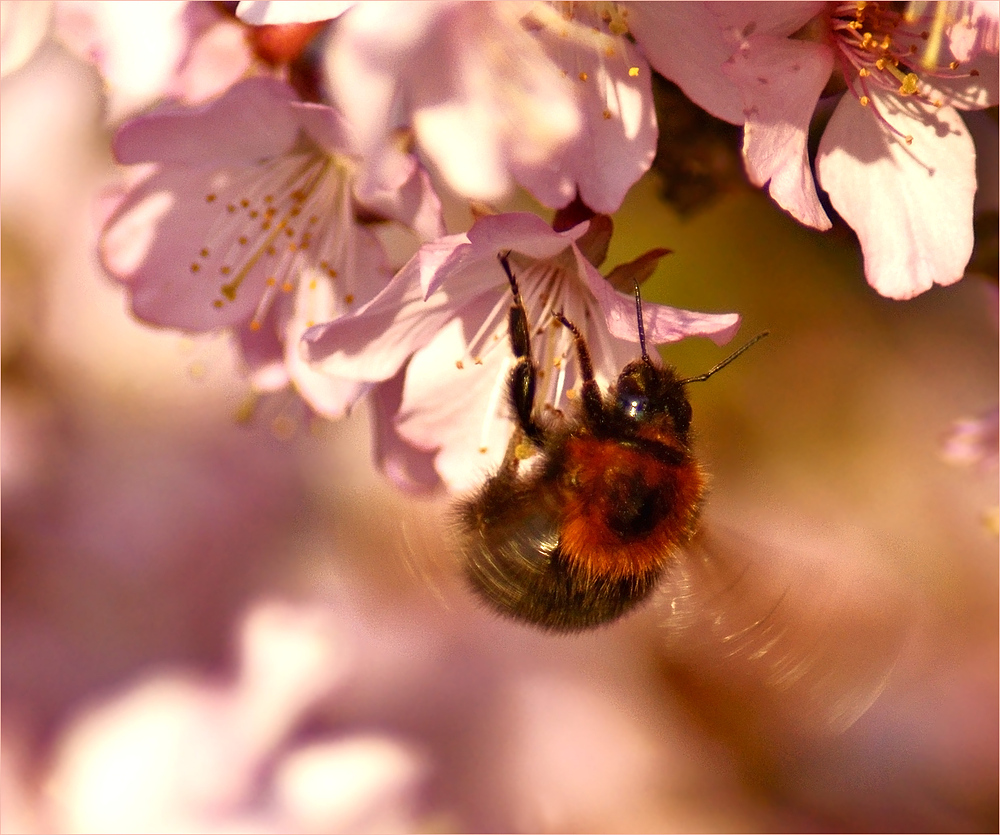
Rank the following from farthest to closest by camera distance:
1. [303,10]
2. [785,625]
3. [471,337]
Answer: [471,337] < [785,625] < [303,10]

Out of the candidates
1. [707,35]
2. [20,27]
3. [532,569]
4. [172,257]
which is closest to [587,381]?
[532,569]

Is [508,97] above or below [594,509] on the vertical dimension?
above

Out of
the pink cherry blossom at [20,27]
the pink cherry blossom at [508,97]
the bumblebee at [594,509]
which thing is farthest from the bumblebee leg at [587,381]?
the pink cherry blossom at [20,27]

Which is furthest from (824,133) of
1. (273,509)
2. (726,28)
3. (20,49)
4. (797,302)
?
(273,509)

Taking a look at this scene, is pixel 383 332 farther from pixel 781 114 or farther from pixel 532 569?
pixel 781 114

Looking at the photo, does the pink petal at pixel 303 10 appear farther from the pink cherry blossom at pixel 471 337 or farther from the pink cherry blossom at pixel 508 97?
the pink cherry blossom at pixel 471 337

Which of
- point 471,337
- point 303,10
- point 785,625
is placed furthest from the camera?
point 471,337

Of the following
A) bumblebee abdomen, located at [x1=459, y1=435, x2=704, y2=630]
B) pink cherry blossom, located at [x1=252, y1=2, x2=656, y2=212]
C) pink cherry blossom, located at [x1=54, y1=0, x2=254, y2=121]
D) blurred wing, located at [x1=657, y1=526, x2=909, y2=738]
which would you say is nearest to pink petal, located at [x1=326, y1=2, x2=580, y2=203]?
pink cherry blossom, located at [x1=252, y1=2, x2=656, y2=212]

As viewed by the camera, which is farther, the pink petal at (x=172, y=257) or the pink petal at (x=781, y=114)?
the pink petal at (x=172, y=257)

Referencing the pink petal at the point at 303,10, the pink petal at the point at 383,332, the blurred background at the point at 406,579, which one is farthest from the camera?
the blurred background at the point at 406,579
